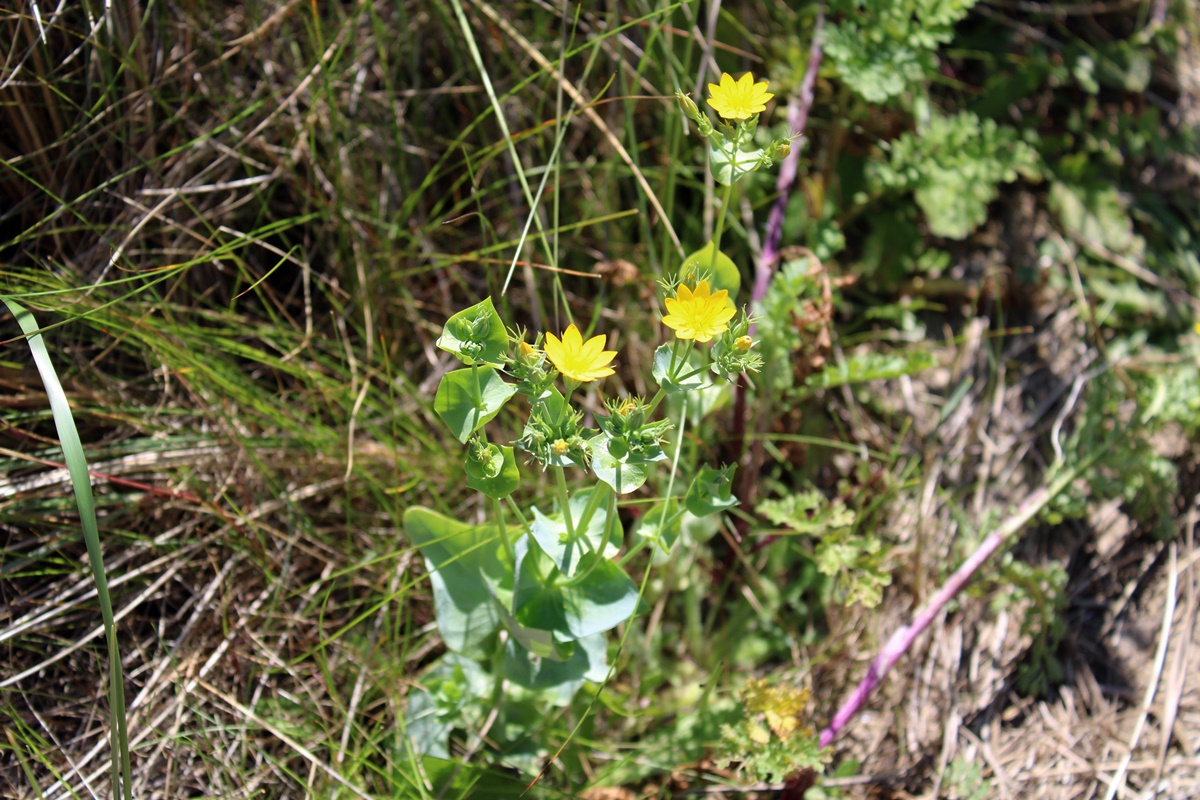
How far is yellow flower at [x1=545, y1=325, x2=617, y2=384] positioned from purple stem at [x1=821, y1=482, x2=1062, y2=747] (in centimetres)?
133

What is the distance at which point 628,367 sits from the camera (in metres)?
2.62

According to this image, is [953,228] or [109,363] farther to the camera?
[953,228]

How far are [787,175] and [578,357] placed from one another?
1442mm

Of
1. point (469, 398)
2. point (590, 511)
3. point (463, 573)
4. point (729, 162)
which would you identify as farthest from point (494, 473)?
point (729, 162)

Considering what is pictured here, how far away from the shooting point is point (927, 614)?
2305 mm

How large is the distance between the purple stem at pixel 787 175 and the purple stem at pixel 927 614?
0.96 meters

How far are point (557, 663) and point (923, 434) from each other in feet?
5.09

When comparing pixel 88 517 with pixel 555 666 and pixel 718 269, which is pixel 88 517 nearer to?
pixel 555 666

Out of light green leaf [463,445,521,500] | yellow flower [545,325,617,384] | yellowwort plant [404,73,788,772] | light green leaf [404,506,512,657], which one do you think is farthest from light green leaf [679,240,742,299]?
light green leaf [404,506,512,657]

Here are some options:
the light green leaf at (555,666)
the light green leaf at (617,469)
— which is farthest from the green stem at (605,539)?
the light green leaf at (555,666)

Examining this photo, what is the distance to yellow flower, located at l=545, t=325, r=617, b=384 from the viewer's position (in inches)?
54.4

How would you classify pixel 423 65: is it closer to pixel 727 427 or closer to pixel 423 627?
pixel 727 427

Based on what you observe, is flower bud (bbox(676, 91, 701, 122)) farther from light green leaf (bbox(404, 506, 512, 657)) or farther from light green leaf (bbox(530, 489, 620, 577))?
light green leaf (bbox(404, 506, 512, 657))

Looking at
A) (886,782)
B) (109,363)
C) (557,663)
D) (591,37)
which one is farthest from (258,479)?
(886,782)
